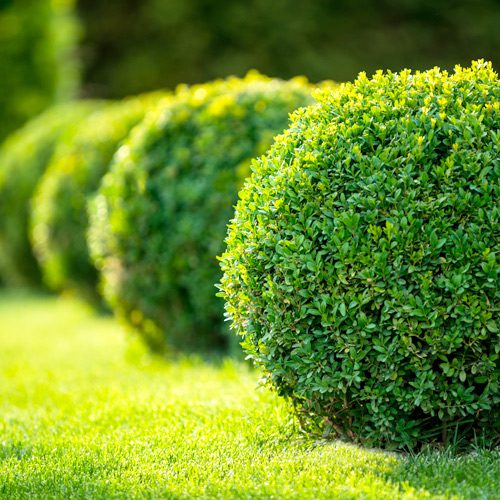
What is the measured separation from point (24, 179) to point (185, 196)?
8.43 metres

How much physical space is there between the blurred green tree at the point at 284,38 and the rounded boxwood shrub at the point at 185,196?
1805 centimetres

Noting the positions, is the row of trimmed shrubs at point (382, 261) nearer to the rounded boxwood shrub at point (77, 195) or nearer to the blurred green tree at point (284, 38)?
the rounded boxwood shrub at point (77, 195)

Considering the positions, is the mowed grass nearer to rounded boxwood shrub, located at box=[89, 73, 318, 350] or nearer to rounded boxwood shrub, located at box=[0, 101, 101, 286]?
rounded boxwood shrub, located at box=[89, 73, 318, 350]

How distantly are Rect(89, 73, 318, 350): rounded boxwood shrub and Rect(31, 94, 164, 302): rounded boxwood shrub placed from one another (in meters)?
2.86

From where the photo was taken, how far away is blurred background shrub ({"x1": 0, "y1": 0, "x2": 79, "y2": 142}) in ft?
62.1

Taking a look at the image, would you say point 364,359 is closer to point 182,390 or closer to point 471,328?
point 471,328

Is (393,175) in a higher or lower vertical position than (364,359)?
higher

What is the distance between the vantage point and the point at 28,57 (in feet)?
62.9

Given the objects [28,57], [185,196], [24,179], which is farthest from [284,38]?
[185,196]

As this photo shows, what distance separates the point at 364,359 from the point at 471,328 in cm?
51

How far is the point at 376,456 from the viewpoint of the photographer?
155 inches

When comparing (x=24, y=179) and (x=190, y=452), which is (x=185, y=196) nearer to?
(x=190, y=452)

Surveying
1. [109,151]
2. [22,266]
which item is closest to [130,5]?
[22,266]

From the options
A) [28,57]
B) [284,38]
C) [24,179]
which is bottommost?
[24,179]
